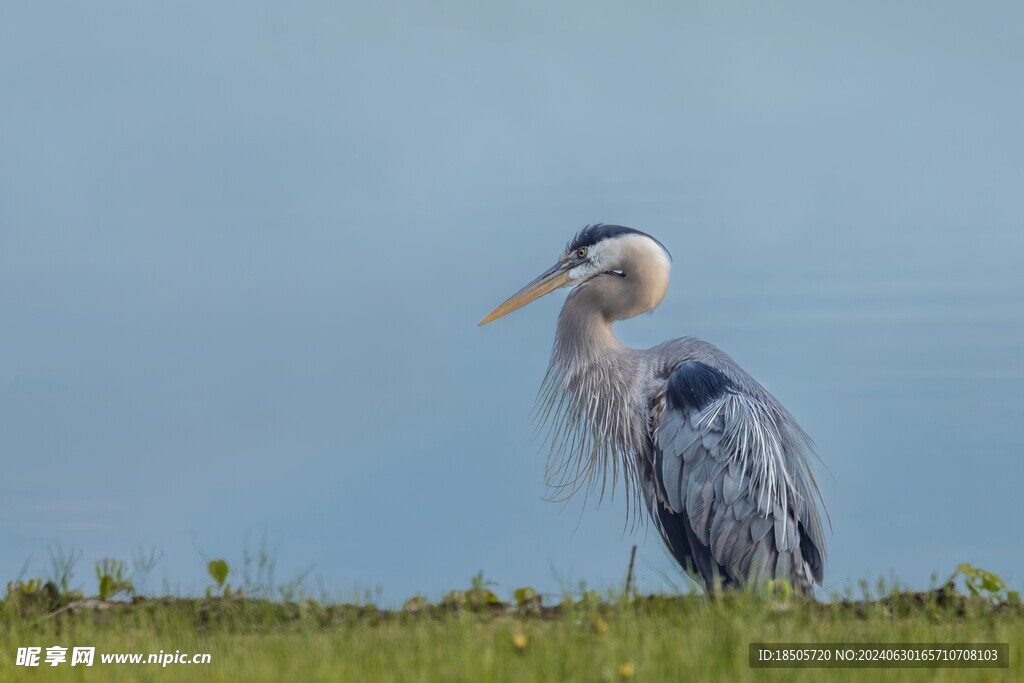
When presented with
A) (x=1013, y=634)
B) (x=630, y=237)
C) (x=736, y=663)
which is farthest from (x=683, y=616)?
(x=630, y=237)

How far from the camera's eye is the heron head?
8.59 metres

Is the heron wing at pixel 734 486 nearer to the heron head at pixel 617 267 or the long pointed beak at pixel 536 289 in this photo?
the heron head at pixel 617 267

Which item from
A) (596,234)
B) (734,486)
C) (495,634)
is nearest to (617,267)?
(596,234)

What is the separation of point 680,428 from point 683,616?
2.50m

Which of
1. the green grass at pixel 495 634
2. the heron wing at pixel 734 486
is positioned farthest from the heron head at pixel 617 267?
the green grass at pixel 495 634

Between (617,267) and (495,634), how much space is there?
4.11 metres

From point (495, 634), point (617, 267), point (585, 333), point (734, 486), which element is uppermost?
point (617, 267)

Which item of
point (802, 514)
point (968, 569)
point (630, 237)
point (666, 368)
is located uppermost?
point (630, 237)

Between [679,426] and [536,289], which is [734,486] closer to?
[679,426]

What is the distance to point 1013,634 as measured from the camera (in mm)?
5488

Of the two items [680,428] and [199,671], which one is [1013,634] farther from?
[199,671]

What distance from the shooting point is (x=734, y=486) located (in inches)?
309

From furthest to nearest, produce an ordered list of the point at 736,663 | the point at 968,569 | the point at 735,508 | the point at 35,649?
the point at 735,508
the point at 968,569
the point at 35,649
the point at 736,663

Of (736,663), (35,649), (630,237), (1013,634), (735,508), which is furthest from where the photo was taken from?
(630,237)
